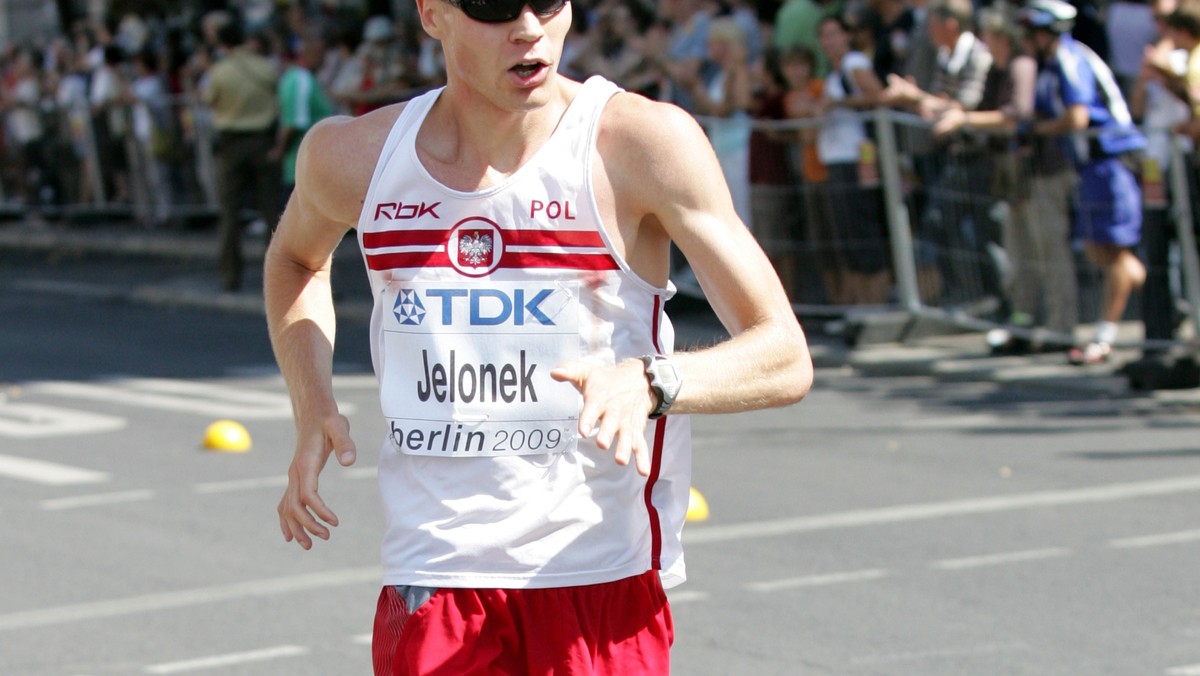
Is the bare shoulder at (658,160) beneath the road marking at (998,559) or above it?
above

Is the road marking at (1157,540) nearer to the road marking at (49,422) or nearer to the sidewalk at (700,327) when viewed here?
the sidewalk at (700,327)

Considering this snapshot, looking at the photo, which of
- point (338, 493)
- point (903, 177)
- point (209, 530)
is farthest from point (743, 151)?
point (209, 530)

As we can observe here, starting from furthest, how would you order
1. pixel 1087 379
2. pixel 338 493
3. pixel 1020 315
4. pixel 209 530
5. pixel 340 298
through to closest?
1. pixel 340 298
2. pixel 1020 315
3. pixel 1087 379
4. pixel 338 493
5. pixel 209 530

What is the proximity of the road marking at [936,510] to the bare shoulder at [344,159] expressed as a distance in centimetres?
437

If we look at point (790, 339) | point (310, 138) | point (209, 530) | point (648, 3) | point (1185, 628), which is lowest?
point (1185, 628)

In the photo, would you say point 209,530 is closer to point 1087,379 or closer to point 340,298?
point 1087,379

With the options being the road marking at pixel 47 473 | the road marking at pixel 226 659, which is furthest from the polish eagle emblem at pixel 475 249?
the road marking at pixel 47 473

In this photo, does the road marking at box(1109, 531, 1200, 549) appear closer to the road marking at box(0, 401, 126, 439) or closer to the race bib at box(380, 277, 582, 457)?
the race bib at box(380, 277, 582, 457)

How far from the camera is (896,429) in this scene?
1023 cm

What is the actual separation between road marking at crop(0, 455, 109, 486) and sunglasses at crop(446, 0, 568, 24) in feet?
21.8

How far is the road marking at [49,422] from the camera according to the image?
10930mm

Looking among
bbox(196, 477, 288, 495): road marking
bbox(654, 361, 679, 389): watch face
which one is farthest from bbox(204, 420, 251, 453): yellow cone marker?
bbox(654, 361, 679, 389): watch face

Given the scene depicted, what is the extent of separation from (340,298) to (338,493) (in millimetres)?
8018

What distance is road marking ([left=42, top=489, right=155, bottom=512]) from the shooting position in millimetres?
8773
